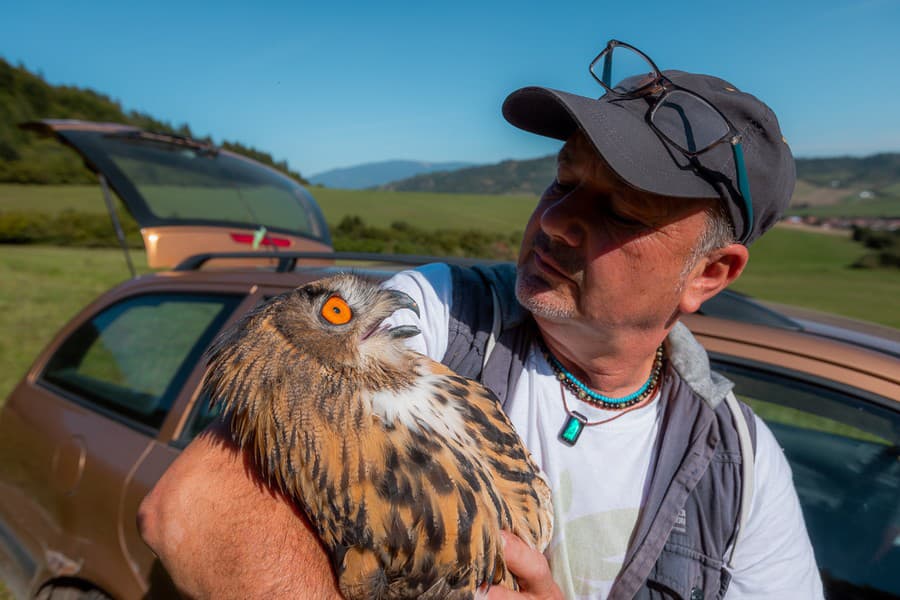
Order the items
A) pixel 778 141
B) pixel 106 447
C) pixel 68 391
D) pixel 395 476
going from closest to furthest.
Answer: pixel 395 476 → pixel 778 141 → pixel 106 447 → pixel 68 391

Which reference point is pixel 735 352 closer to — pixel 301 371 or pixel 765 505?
pixel 765 505

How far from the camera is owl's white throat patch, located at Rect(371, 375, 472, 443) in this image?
145cm

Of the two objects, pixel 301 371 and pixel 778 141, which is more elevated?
pixel 778 141

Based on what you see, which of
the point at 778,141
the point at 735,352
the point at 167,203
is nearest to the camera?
the point at 778,141

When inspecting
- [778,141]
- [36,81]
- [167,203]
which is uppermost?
[36,81]

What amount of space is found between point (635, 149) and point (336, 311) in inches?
36.6

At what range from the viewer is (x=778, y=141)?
5.49 ft

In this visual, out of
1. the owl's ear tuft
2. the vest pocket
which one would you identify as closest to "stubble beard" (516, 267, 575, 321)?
the owl's ear tuft

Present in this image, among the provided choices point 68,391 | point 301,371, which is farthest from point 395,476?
point 68,391

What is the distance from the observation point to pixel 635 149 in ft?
5.09

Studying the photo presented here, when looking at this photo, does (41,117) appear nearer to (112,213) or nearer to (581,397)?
(112,213)

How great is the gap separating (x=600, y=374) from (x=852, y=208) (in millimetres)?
21490

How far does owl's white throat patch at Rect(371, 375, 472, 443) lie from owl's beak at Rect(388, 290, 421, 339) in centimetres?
15

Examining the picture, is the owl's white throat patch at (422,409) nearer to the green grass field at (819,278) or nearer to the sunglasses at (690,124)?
the sunglasses at (690,124)
